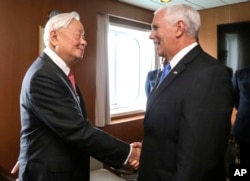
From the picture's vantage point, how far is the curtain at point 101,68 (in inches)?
128

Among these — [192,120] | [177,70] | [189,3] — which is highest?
[189,3]

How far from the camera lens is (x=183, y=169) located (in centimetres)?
104

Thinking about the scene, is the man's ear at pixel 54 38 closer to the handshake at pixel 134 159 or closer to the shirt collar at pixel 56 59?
the shirt collar at pixel 56 59

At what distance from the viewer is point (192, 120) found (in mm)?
1025

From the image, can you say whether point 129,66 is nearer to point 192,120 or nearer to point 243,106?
point 243,106

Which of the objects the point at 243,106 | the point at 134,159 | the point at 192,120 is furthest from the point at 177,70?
the point at 243,106

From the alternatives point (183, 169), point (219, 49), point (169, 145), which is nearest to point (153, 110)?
point (169, 145)

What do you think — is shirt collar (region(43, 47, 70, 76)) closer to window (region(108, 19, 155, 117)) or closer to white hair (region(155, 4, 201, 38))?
white hair (region(155, 4, 201, 38))

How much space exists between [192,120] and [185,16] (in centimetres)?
47

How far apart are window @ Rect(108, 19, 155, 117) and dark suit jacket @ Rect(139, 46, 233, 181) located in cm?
274

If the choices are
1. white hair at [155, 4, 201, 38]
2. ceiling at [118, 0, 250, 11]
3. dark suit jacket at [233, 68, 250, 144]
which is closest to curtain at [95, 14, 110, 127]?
ceiling at [118, 0, 250, 11]

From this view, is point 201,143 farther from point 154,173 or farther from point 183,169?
point 154,173

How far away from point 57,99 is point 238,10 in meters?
3.48

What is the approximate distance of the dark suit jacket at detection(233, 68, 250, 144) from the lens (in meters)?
2.59
